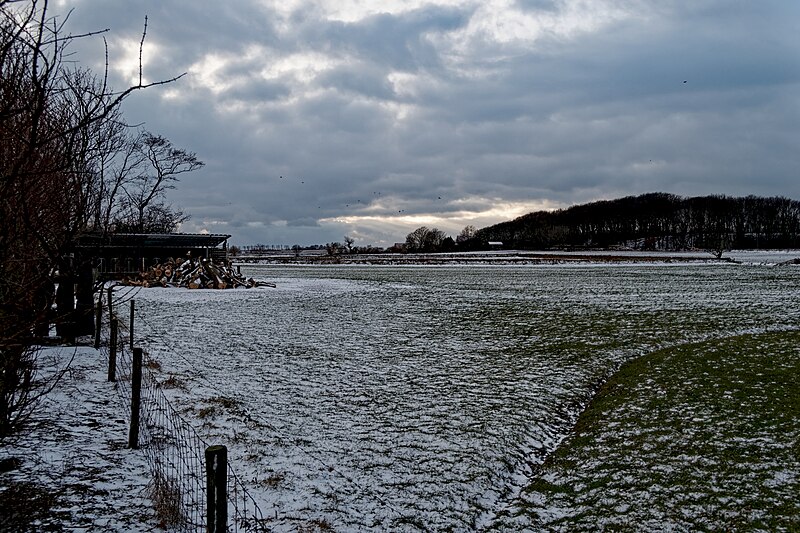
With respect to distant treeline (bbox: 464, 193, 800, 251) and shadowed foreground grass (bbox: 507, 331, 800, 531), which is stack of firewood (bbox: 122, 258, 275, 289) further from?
distant treeline (bbox: 464, 193, 800, 251)

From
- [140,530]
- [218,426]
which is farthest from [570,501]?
[218,426]

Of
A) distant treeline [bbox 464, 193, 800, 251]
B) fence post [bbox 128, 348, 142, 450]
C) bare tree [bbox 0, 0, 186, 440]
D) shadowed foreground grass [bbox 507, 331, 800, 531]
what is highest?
distant treeline [bbox 464, 193, 800, 251]

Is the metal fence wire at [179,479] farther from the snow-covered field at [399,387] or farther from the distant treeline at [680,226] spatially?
the distant treeline at [680,226]

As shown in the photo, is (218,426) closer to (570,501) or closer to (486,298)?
(570,501)

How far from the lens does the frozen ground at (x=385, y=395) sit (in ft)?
19.3

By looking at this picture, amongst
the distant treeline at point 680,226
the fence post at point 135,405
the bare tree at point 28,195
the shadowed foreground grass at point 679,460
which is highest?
the distant treeline at point 680,226

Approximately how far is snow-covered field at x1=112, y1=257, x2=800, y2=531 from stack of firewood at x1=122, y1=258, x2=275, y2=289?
876 cm

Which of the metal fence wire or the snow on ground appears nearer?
the snow on ground

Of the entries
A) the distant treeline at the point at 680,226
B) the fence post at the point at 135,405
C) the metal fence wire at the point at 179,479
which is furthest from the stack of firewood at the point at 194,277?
the distant treeline at the point at 680,226

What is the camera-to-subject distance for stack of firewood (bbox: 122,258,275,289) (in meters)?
32.3

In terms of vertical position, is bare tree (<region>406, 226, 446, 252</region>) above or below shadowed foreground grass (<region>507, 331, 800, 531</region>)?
above

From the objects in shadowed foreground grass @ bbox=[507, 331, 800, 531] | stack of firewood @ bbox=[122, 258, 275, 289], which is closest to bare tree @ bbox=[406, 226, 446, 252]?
stack of firewood @ bbox=[122, 258, 275, 289]

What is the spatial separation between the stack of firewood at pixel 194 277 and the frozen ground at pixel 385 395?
1007 cm

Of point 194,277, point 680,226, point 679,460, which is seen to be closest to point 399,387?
point 679,460
